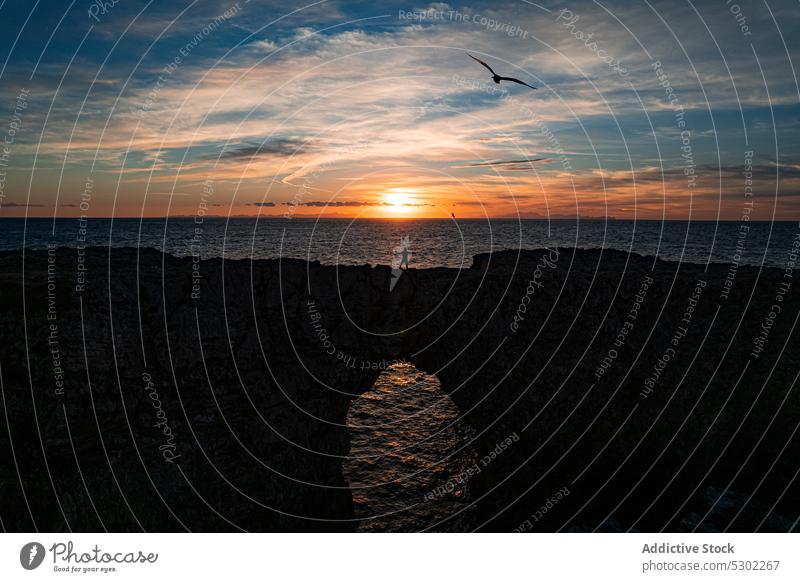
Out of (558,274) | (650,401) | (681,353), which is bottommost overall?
(650,401)

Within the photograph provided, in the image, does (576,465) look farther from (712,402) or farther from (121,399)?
(121,399)

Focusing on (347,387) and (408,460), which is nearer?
(347,387)

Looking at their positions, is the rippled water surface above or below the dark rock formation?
below

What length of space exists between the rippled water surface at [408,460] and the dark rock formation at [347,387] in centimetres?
249

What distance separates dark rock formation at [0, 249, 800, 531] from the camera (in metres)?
16.4

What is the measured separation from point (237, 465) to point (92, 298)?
881 centimetres

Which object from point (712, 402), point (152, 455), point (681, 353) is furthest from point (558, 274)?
point (152, 455)

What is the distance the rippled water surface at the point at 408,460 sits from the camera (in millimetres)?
25083

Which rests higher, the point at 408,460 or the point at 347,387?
the point at 347,387

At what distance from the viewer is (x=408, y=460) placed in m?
30.9

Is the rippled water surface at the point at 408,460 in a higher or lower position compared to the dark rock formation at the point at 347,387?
lower

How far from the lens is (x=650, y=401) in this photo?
2177 cm

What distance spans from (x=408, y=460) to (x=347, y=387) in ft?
29.8

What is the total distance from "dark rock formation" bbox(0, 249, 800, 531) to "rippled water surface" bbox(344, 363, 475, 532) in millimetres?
2486
